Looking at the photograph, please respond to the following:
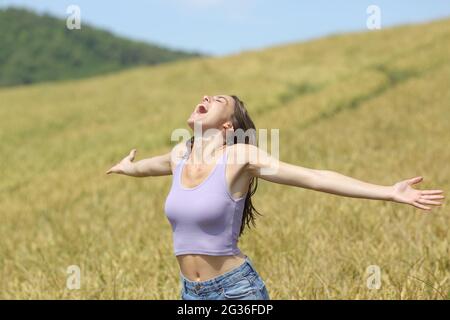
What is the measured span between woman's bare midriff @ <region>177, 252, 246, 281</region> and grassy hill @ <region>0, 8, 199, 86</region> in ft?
263

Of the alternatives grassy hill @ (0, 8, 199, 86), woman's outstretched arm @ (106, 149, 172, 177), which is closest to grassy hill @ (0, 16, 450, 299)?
woman's outstretched arm @ (106, 149, 172, 177)

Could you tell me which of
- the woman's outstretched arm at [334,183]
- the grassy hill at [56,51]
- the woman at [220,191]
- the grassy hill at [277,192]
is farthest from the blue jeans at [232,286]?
the grassy hill at [56,51]

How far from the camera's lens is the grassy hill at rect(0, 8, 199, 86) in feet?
277

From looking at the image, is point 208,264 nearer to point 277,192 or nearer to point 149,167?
point 149,167

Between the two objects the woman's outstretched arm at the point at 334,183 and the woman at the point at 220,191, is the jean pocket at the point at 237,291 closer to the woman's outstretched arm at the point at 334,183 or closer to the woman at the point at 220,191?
the woman at the point at 220,191

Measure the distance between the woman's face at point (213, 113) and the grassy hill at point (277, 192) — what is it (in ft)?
5.36

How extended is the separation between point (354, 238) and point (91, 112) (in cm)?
1572

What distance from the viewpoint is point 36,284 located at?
435 cm

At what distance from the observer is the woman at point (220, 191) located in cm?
223

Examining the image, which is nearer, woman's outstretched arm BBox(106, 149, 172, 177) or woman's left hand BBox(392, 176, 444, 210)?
woman's left hand BBox(392, 176, 444, 210)

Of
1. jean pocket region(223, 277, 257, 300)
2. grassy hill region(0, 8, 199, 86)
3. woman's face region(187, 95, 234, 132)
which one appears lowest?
jean pocket region(223, 277, 257, 300)

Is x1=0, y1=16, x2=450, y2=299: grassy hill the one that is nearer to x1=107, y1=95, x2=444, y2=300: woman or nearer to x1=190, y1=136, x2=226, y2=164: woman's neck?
x1=107, y1=95, x2=444, y2=300: woman
